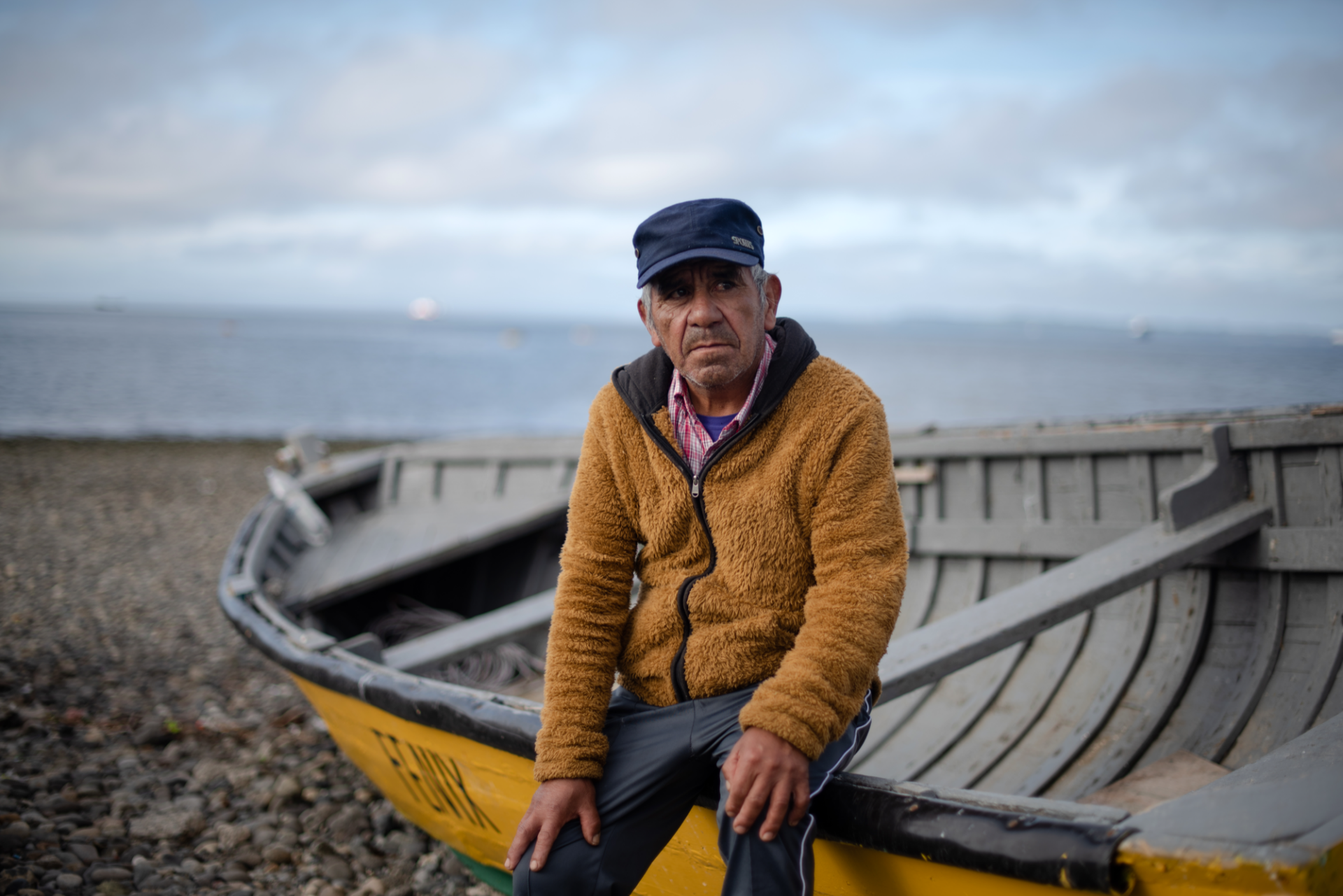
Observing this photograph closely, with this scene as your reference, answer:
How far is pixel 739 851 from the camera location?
162cm

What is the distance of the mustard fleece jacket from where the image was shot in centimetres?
173

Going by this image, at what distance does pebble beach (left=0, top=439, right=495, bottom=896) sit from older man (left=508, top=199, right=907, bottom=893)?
7.70 ft

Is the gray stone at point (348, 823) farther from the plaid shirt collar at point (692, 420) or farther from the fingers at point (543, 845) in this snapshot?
the plaid shirt collar at point (692, 420)

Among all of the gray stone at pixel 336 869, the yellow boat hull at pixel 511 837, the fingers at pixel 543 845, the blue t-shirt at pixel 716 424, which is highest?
the blue t-shirt at pixel 716 424

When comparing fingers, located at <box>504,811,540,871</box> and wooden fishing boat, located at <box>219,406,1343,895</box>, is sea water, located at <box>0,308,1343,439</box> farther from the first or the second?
fingers, located at <box>504,811,540,871</box>

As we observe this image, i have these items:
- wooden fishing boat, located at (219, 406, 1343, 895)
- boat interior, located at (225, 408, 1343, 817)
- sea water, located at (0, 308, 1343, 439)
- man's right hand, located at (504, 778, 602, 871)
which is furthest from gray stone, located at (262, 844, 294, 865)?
sea water, located at (0, 308, 1343, 439)

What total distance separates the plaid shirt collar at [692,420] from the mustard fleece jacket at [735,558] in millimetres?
23

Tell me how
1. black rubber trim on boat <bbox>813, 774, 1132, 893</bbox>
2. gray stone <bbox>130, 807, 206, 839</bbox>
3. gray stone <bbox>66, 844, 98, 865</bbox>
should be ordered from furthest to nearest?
gray stone <bbox>130, 807, 206, 839</bbox> < gray stone <bbox>66, 844, 98, 865</bbox> < black rubber trim on boat <bbox>813, 774, 1132, 893</bbox>

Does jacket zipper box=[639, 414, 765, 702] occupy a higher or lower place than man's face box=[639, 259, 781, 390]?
lower

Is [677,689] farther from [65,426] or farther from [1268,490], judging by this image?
[65,426]

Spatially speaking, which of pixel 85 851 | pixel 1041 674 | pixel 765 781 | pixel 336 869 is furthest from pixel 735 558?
pixel 85 851

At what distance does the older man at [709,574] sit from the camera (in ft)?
5.63

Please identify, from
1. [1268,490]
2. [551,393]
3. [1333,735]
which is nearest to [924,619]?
[1268,490]

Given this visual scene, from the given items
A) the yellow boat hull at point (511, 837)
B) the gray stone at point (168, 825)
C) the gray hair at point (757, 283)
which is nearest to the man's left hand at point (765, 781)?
the yellow boat hull at point (511, 837)
